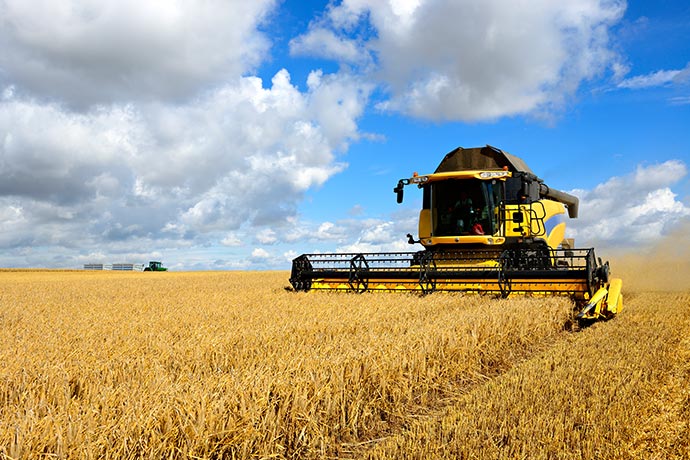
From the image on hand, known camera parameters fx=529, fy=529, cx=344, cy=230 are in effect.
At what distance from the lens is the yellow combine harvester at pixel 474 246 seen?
9555 mm

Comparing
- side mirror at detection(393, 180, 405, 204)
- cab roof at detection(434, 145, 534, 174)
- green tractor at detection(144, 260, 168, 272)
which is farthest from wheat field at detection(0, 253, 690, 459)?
Result: green tractor at detection(144, 260, 168, 272)

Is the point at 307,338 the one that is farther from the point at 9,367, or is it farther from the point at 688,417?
the point at 688,417

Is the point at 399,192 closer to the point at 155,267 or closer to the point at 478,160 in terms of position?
the point at 478,160

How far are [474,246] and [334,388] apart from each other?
25.5 feet

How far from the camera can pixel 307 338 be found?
17.6 ft

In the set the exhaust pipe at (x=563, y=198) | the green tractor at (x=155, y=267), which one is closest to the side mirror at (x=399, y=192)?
the exhaust pipe at (x=563, y=198)

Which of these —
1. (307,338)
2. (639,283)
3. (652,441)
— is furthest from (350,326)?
(639,283)

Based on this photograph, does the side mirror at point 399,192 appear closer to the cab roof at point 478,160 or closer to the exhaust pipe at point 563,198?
the cab roof at point 478,160

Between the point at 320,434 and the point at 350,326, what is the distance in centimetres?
291

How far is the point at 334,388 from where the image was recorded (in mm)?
3666

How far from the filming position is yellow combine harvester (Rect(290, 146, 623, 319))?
955cm

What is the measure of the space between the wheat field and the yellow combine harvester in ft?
7.99

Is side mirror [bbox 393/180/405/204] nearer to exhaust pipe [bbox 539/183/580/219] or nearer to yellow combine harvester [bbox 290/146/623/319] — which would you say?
yellow combine harvester [bbox 290/146/623/319]

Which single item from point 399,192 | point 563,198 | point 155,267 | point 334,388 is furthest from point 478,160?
point 155,267
